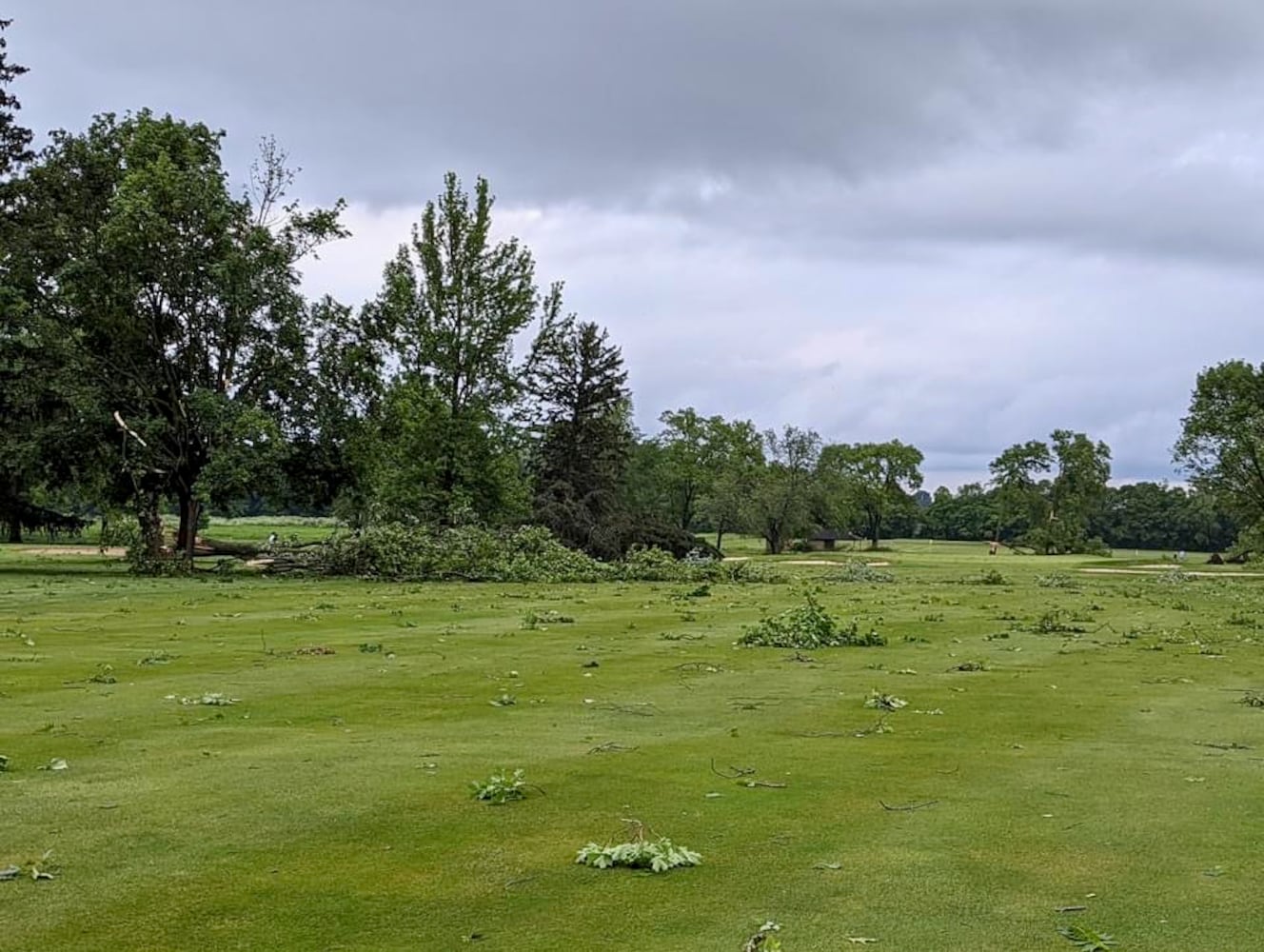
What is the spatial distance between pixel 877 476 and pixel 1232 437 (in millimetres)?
70313

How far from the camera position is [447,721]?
11109mm

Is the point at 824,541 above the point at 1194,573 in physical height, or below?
above

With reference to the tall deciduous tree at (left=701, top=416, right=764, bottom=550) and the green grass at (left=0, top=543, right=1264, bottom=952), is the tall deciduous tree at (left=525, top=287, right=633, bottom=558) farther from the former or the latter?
the green grass at (left=0, top=543, right=1264, bottom=952)

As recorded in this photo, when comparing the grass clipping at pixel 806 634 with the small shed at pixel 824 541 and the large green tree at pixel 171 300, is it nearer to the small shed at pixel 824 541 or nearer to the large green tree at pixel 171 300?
the large green tree at pixel 171 300

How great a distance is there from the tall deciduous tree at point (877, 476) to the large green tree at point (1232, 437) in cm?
5679

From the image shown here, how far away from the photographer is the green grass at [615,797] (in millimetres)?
5488

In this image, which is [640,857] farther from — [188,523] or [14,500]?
[14,500]

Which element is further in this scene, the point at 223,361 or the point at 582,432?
the point at 582,432

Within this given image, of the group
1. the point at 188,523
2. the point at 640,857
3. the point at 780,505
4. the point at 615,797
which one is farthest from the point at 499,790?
the point at 780,505

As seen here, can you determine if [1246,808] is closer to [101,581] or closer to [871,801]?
[871,801]

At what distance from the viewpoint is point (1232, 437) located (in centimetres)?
7138

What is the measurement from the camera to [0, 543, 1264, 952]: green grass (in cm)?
549

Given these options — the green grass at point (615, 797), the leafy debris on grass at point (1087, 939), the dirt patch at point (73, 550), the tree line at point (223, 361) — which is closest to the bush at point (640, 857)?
the green grass at point (615, 797)

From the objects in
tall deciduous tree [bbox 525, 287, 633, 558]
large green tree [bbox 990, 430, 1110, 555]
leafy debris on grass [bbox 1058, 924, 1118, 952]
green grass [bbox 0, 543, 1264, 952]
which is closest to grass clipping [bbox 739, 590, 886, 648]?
green grass [bbox 0, 543, 1264, 952]
